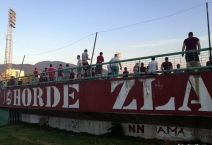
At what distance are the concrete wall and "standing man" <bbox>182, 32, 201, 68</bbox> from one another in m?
2.75

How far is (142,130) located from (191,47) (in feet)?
14.1

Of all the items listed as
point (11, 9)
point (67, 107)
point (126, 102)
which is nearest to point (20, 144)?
point (67, 107)

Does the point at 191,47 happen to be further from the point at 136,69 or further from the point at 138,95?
the point at 138,95

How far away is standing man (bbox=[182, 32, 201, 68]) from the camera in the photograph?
8.13 m

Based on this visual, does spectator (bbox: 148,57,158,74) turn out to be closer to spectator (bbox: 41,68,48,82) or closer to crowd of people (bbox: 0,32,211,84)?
crowd of people (bbox: 0,32,211,84)

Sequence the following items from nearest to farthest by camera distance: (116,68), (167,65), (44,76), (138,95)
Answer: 1. (167,65)
2. (138,95)
3. (116,68)
4. (44,76)

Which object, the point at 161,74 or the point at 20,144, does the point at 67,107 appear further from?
the point at 161,74

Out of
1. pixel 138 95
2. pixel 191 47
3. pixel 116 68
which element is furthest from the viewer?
pixel 116 68

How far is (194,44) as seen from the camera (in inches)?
336

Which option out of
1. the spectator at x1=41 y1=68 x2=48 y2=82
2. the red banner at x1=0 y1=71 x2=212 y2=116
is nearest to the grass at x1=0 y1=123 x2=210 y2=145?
the red banner at x1=0 y1=71 x2=212 y2=116

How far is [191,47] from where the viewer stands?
8586mm

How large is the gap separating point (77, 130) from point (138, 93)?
214 inches

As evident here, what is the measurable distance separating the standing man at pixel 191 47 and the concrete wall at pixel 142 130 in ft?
9.02

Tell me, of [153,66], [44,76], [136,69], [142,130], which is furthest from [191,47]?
[44,76]
